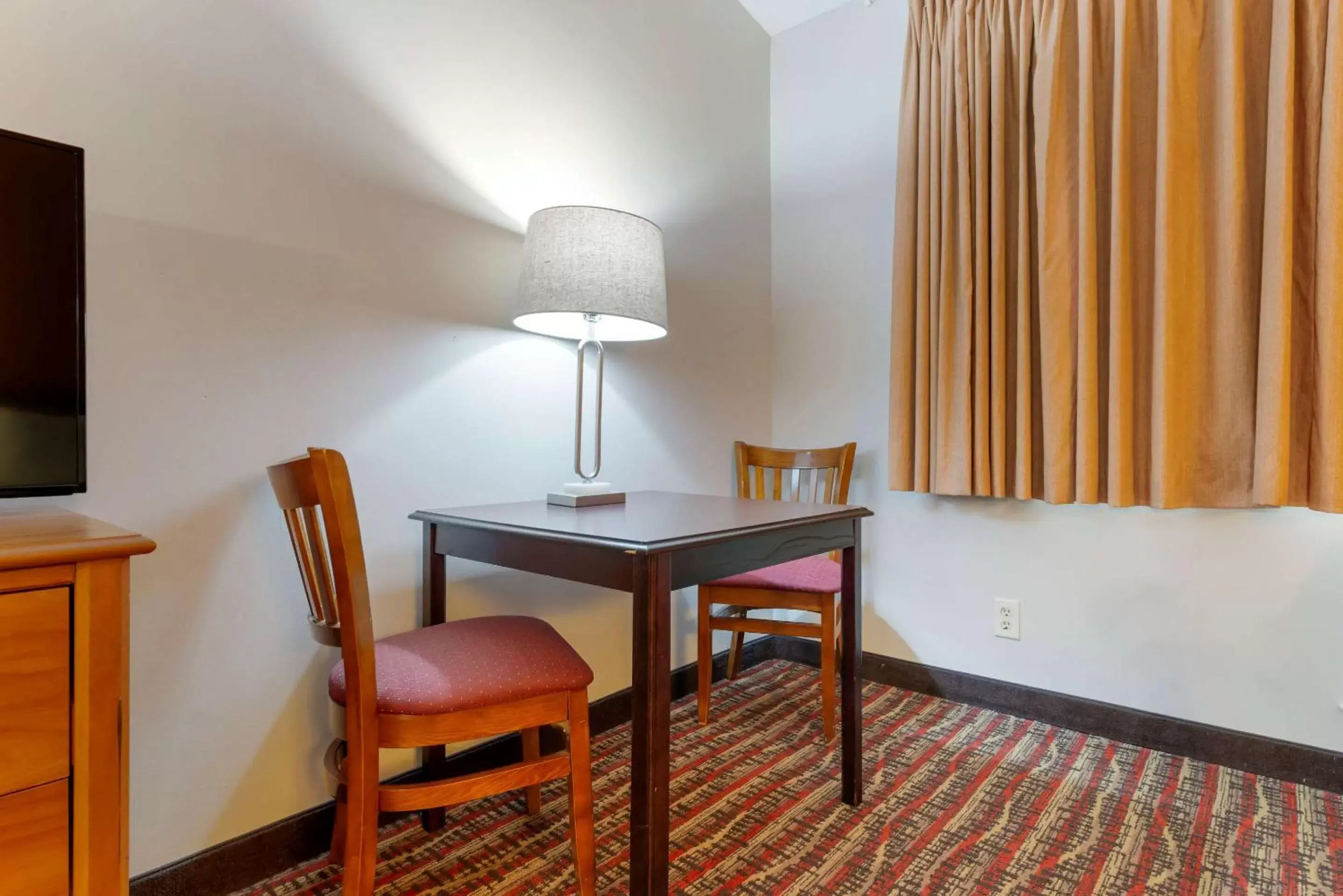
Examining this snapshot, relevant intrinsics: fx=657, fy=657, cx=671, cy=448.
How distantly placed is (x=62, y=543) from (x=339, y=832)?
90 centimetres

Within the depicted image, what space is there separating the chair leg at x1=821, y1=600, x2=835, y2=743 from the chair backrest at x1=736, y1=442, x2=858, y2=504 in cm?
44

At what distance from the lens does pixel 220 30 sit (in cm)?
129

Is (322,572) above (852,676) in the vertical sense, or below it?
above

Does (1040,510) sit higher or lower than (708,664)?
higher

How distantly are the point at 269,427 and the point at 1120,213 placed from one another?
7.10 ft

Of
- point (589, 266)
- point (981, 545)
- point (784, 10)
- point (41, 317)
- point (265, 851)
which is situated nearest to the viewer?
point (41, 317)

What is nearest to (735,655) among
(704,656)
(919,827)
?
(704,656)

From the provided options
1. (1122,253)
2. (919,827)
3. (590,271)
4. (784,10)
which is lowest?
(919,827)

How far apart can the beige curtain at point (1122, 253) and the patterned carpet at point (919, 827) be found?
0.74 metres

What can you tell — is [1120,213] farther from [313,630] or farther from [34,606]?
[34,606]

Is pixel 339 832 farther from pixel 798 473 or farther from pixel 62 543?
pixel 798 473

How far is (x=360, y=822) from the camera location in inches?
41.3

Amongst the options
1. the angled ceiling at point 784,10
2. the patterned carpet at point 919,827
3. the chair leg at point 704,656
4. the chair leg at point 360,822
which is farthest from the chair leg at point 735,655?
the angled ceiling at point 784,10

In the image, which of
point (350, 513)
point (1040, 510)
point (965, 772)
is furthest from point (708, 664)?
point (350, 513)
